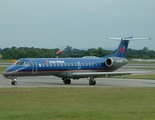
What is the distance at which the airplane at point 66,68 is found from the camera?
118 feet

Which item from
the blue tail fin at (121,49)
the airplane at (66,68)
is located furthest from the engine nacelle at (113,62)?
the blue tail fin at (121,49)

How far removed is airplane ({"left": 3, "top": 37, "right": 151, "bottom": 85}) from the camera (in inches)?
1419

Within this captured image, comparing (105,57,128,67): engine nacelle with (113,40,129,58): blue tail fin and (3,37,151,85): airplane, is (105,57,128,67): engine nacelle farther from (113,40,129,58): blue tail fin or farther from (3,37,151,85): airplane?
(113,40,129,58): blue tail fin
